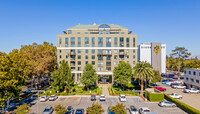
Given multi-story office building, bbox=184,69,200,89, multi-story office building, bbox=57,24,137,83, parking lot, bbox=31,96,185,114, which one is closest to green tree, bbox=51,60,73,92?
parking lot, bbox=31,96,185,114

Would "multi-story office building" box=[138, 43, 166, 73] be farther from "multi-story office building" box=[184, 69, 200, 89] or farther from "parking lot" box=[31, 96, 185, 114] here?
"parking lot" box=[31, 96, 185, 114]

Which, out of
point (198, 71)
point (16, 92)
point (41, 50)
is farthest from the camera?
point (41, 50)

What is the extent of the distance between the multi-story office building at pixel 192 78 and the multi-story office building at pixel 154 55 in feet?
167

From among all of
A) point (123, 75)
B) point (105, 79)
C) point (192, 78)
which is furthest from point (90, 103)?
point (192, 78)

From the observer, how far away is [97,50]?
60.6 metres

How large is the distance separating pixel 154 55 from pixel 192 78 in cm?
5832

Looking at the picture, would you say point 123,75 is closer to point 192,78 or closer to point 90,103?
point 90,103

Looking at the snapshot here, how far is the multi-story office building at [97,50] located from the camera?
2384 inches

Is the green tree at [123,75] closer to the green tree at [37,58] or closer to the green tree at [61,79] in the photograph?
the green tree at [61,79]

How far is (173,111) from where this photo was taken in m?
31.1

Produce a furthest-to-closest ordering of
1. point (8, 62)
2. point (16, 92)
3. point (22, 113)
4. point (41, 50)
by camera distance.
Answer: point (41, 50)
point (16, 92)
point (8, 62)
point (22, 113)

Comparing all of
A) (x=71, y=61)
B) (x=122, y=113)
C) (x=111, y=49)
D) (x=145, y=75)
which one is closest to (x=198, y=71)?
(x=145, y=75)

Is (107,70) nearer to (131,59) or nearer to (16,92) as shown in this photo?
(131,59)

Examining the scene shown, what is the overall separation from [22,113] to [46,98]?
55.6 feet
